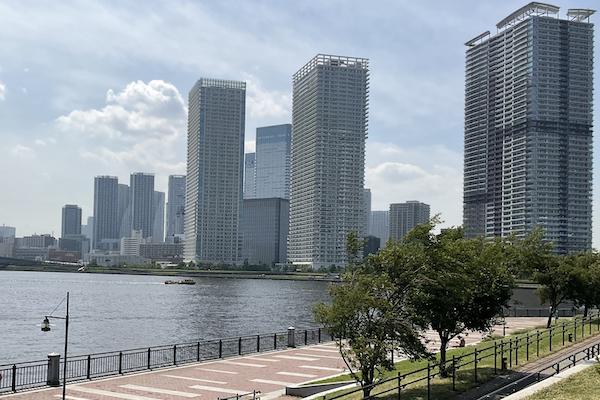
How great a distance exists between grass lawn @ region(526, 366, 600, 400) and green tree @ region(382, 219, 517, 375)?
5.51 m

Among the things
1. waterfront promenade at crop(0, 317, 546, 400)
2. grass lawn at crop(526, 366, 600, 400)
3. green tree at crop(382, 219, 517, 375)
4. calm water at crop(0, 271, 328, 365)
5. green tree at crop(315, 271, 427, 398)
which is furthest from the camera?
calm water at crop(0, 271, 328, 365)

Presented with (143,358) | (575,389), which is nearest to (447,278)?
(575,389)

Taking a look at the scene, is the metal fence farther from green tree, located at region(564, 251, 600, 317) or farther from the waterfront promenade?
green tree, located at region(564, 251, 600, 317)

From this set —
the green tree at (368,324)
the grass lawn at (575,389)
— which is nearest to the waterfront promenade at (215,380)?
the green tree at (368,324)

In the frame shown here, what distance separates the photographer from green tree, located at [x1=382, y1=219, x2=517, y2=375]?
26.3 m

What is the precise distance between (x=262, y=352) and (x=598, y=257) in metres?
37.6

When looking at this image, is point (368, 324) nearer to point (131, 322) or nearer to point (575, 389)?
point (575, 389)

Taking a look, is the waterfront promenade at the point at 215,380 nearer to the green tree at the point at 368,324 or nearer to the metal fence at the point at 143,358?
the metal fence at the point at 143,358

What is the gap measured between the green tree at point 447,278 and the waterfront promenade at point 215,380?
71.0 inches

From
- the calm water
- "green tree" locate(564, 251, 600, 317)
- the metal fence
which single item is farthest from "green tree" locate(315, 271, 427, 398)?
"green tree" locate(564, 251, 600, 317)

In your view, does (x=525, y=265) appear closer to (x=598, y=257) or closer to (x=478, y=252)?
(x=598, y=257)

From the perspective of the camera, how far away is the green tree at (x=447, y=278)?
86.3 feet

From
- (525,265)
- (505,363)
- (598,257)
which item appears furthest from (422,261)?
(598,257)

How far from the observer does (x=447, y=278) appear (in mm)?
26672
